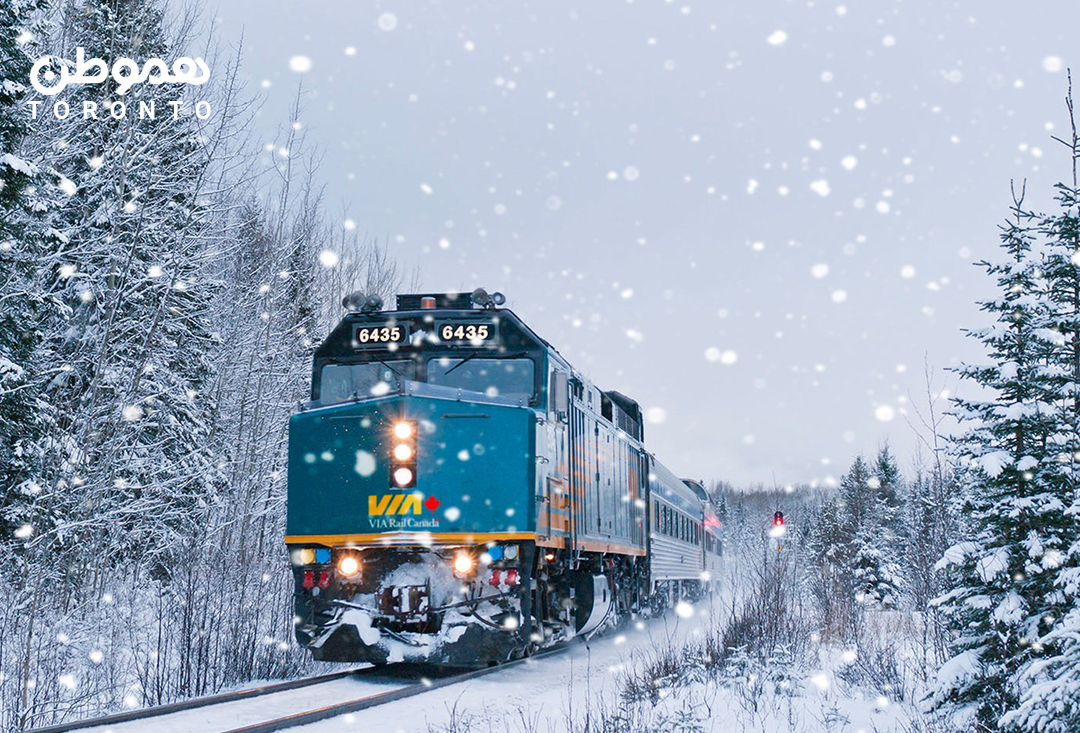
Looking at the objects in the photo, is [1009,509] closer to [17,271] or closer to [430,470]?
[430,470]

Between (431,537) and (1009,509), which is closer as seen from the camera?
(1009,509)

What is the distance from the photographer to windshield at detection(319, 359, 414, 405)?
10.7m

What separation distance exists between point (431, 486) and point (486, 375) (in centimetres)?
147

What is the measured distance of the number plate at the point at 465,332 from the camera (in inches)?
423

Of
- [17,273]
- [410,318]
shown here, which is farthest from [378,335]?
[17,273]

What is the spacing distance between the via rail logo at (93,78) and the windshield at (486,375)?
294 inches

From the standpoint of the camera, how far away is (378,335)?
10.9 metres

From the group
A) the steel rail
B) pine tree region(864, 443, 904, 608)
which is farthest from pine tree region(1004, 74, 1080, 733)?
pine tree region(864, 443, 904, 608)

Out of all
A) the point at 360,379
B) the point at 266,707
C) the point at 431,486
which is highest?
the point at 360,379

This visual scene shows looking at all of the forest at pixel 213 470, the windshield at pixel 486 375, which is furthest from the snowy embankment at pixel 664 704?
the windshield at pixel 486 375

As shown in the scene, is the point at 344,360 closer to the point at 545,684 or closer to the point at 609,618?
the point at 545,684

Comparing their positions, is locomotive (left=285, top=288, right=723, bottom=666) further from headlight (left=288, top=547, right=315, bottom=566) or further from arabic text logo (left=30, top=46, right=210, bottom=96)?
arabic text logo (left=30, top=46, right=210, bottom=96)

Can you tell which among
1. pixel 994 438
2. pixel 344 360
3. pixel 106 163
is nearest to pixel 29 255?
pixel 106 163

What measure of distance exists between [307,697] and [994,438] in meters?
6.37
